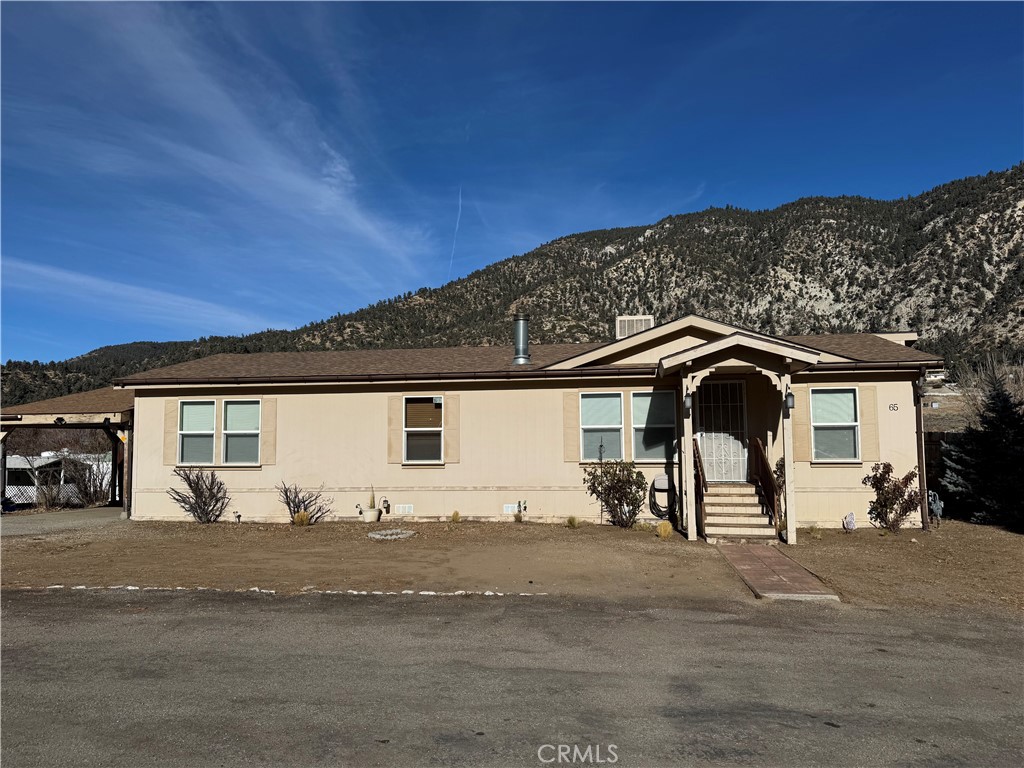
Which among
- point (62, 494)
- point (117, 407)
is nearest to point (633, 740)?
point (117, 407)

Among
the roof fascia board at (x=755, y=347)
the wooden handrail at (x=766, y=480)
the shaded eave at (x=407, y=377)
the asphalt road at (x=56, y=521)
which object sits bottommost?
the asphalt road at (x=56, y=521)

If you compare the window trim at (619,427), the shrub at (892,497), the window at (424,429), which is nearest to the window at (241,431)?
the window at (424,429)

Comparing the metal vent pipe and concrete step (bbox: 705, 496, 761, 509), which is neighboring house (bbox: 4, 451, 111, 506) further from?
concrete step (bbox: 705, 496, 761, 509)

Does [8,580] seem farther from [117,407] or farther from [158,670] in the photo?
[117,407]

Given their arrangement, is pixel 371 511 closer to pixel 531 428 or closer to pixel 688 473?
pixel 531 428

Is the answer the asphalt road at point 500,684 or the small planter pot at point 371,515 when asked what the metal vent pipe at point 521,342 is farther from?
the asphalt road at point 500,684

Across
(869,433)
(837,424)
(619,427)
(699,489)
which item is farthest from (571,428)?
(869,433)

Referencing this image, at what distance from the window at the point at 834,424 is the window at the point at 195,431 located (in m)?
12.9

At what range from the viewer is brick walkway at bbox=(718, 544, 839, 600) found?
7723 millimetres

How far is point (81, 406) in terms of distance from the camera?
16.5 m

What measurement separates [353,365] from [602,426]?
609 cm

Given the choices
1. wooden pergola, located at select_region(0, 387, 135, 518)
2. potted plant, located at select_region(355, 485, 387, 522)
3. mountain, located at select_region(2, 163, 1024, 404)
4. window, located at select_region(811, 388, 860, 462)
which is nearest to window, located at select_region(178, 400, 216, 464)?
wooden pergola, located at select_region(0, 387, 135, 518)

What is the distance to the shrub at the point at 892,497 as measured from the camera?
40.8 ft

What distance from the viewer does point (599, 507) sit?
13391mm
